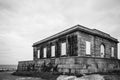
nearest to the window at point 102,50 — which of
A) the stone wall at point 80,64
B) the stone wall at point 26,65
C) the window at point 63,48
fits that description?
the stone wall at point 80,64

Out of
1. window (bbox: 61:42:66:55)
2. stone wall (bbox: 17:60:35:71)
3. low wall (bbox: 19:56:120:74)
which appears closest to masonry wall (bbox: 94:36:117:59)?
low wall (bbox: 19:56:120:74)

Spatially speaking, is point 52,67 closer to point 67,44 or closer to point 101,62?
point 67,44

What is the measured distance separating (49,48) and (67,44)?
4484 millimetres

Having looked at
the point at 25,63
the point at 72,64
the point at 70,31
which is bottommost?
the point at 25,63

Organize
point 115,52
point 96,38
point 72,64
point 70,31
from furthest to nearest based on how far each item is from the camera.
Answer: point 115,52, point 96,38, point 70,31, point 72,64

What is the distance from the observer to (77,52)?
13.4 metres

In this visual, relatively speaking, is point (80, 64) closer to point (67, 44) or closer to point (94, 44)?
point (67, 44)

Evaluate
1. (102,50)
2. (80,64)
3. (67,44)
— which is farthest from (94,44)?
(80,64)

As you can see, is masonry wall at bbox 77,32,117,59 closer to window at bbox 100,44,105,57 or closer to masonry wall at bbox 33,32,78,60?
window at bbox 100,44,105,57

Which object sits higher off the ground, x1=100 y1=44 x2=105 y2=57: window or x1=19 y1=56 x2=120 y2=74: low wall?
x1=100 y1=44 x2=105 y2=57: window

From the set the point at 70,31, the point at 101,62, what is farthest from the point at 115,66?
the point at 70,31

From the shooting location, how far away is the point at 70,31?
14484 millimetres

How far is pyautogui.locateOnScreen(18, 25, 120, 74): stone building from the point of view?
1081 cm

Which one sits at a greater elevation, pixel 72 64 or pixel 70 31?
pixel 70 31
